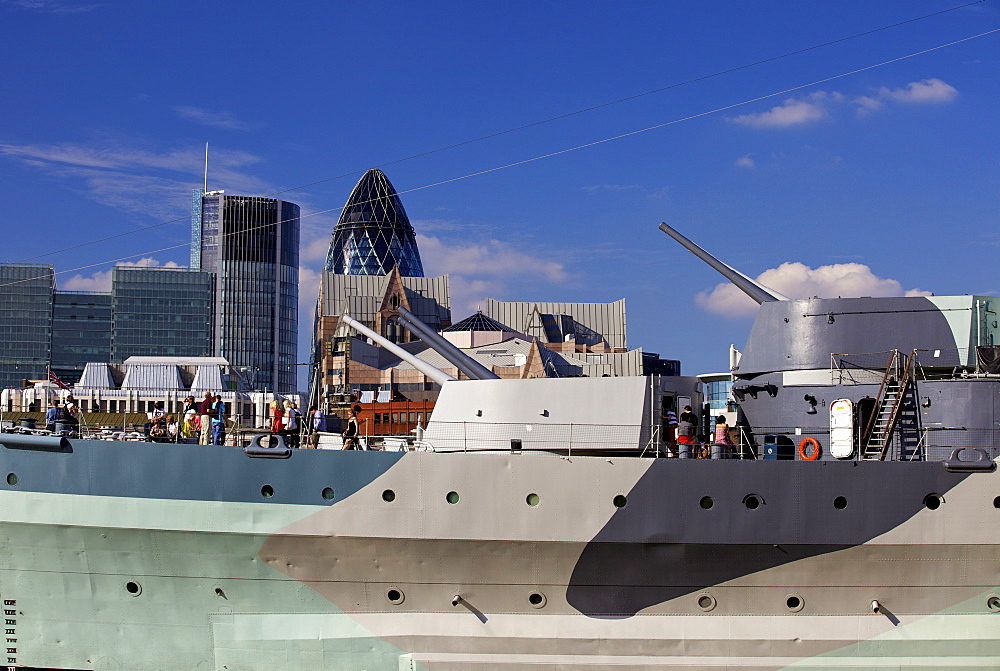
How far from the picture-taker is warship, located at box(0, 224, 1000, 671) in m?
12.7

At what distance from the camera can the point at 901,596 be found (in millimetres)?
12867

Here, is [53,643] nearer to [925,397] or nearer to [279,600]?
[279,600]

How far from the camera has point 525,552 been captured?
1273 cm

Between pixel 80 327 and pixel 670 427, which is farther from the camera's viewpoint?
pixel 80 327

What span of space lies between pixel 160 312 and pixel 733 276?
151 meters

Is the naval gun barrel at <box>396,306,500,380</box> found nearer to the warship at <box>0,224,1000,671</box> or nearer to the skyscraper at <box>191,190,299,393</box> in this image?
the warship at <box>0,224,1000,671</box>

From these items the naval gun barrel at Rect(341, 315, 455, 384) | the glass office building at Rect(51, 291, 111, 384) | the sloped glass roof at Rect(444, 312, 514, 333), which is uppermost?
the glass office building at Rect(51, 291, 111, 384)

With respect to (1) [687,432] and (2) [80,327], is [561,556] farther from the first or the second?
(2) [80,327]

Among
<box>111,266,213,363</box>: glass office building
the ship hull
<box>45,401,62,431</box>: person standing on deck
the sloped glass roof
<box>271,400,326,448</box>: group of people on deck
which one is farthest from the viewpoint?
<box>111,266,213,363</box>: glass office building

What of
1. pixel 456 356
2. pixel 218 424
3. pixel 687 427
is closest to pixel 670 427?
pixel 687 427

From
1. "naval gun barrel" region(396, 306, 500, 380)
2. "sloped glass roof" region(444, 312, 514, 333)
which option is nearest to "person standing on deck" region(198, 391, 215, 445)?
"naval gun barrel" region(396, 306, 500, 380)

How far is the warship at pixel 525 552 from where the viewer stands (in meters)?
12.7

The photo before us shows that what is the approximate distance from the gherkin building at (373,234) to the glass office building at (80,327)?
3655cm

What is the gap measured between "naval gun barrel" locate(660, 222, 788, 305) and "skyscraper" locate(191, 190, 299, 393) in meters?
151
